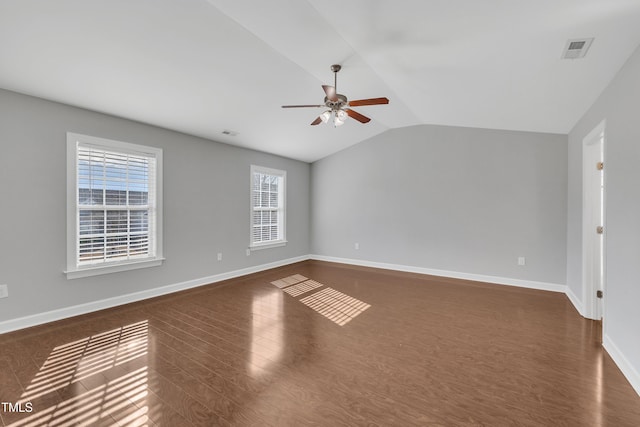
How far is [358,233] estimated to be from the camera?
21.0 feet

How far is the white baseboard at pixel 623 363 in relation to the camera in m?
2.04

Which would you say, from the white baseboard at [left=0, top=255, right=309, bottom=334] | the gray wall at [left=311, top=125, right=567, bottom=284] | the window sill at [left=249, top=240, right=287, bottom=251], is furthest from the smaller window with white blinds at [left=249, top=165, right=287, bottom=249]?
the gray wall at [left=311, top=125, right=567, bottom=284]

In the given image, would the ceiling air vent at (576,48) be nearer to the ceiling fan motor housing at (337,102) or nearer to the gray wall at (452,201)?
the ceiling fan motor housing at (337,102)

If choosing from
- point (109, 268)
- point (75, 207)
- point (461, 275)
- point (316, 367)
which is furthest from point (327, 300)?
point (75, 207)

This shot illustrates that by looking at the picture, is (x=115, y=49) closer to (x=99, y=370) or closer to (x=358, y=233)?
(x=99, y=370)

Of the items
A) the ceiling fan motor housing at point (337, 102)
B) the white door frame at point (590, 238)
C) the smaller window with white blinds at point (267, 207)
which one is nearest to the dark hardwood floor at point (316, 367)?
the white door frame at point (590, 238)

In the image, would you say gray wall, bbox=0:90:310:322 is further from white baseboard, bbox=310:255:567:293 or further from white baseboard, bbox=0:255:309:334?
white baseboard, bbox=310:255:567:293

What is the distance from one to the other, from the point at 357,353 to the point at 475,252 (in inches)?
141

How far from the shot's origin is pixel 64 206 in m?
3.27

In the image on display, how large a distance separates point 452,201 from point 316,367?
417 centimetres

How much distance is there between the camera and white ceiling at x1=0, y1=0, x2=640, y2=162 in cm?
208

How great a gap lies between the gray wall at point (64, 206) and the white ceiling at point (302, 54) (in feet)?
0.81

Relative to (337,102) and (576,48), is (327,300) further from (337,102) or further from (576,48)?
(576,48)

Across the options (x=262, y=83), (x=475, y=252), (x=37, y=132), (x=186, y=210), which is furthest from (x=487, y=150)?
(x=37, y=132)
